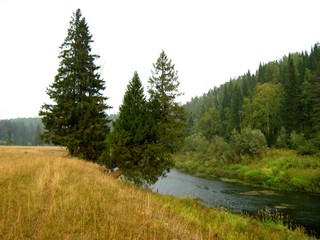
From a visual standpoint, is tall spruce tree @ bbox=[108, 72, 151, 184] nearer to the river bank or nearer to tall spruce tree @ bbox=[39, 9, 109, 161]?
tall spruce tree @ bbox=[39, 9, 109, 161]

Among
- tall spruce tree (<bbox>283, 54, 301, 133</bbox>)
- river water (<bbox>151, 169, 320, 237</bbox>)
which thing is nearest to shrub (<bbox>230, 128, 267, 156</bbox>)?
tall spruce tree (<bbox>283, 54, 301, 133</bbox>)

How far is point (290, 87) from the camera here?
62.3 meters

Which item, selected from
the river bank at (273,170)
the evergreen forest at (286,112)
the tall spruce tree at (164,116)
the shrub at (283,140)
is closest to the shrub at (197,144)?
the evergreen forest at (286,112)

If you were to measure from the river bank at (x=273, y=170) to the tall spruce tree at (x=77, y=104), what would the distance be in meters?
31.5

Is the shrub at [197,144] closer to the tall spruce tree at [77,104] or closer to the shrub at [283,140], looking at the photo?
the shrub at [283,140]

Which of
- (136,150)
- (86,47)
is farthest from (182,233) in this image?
(86,47)

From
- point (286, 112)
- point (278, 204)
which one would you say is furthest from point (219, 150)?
point (278, 204)

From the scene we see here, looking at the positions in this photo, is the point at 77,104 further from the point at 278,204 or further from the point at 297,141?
the point at 297,141

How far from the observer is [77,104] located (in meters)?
25.6

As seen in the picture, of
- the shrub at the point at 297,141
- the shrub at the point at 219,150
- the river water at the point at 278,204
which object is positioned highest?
the shrub at the point at 297,141

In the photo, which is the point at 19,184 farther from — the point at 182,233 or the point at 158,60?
the point at 158,60

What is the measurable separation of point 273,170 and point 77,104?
38623 mm

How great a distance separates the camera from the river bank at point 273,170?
40.7 m

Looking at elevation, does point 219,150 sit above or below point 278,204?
above
